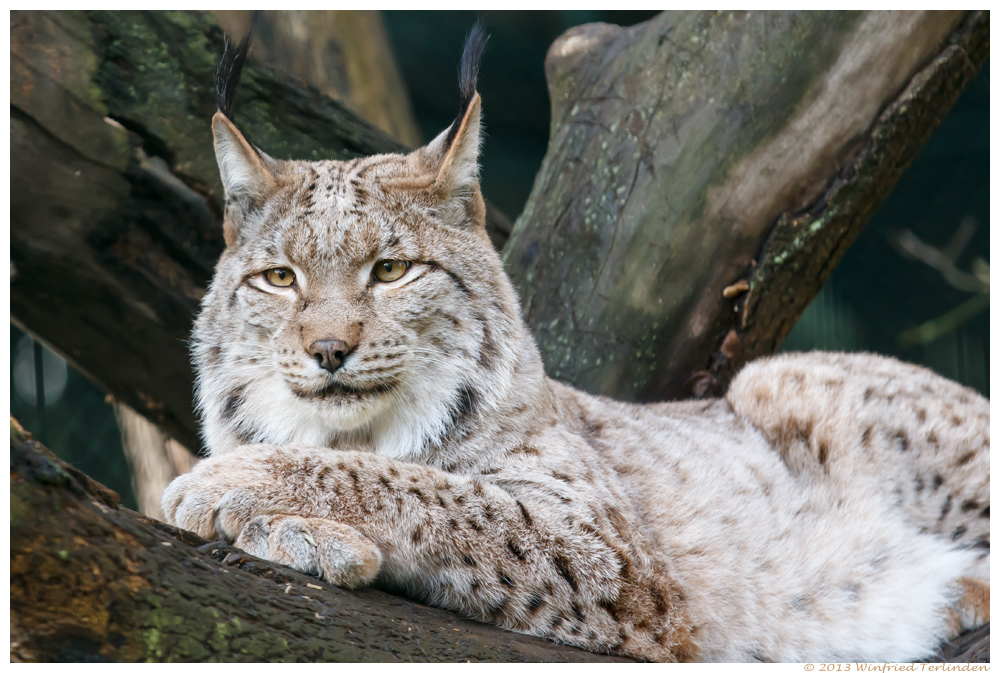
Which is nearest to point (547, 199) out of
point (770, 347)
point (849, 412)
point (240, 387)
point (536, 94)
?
point (770, 347)

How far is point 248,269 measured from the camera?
3521 millimetres

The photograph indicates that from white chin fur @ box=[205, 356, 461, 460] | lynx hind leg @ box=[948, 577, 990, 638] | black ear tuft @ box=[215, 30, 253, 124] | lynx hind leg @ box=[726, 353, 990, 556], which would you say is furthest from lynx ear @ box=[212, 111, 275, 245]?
A: lynx hind leg @ box=[948, 577, 990, 638]

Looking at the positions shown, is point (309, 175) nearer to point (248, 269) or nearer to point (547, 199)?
point (248, 269)

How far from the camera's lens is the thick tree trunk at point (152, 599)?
199 centimetres

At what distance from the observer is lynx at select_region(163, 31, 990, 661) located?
2975mm

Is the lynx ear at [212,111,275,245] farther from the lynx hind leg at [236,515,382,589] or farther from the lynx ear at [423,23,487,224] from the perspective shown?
the lynx hind leg at [236,515,382,589]

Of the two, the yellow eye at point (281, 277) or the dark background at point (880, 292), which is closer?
the yellow eye at point (281, 277)

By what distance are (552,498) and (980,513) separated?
7.89 ft

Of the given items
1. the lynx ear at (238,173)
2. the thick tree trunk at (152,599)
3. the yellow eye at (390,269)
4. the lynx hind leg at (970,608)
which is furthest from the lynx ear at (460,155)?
the lynx hind leg at (970,608)

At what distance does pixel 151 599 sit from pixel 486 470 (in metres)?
1.47

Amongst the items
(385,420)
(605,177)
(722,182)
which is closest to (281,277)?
(385,420)

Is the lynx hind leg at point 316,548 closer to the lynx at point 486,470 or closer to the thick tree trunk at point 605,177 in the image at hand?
the lynx at point 486,470

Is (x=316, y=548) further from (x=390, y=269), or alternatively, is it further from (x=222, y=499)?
(x=390, y=269)

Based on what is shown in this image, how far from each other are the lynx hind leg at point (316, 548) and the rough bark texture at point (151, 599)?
0.07 m
